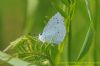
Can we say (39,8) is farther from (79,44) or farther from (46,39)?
(46,39)

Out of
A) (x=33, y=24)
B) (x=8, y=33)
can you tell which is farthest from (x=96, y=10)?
(x=8, y=33)

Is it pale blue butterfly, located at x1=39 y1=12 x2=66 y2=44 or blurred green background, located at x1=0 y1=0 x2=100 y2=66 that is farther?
blurred green background, located at x1=0 y1=0 x2=100 y2=66

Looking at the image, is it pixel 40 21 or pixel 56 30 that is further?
pixel 40 21

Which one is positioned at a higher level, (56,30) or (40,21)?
(40,21)

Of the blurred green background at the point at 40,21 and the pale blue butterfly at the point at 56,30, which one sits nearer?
the pale blue butterfly at the point at 56,30

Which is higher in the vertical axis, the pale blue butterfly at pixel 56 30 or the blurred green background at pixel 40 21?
the blurred green background at pixel 40 21
